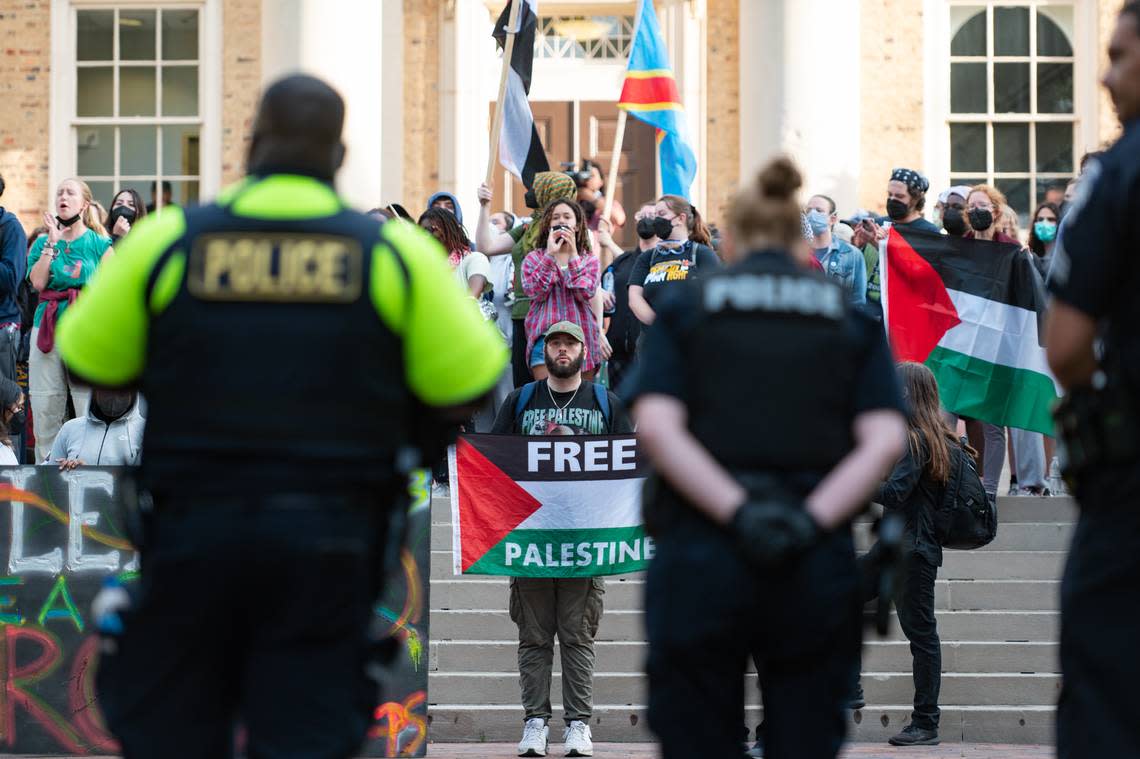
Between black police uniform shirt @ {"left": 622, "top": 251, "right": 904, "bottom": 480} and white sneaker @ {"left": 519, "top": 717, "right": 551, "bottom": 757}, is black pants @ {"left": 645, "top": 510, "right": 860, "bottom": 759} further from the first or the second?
white sneaker @ {"left": 519, "top": 717, "right": 551, "bottom": 757}

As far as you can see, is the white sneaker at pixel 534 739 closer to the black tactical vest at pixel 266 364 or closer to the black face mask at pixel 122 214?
the black tactical vest at pixel 266 364

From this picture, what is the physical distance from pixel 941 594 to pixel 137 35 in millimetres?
12641

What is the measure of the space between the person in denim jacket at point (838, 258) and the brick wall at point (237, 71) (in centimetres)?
884

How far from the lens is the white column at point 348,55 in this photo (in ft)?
54.7

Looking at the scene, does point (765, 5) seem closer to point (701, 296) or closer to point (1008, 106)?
point (1008, 106)

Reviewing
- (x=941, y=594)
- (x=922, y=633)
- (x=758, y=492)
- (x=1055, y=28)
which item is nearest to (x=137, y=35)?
(x=1055, y=28)

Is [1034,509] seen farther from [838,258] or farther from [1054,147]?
[1054,147]

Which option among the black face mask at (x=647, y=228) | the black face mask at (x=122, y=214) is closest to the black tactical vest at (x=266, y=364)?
the black face mask at (x=647, y=228)

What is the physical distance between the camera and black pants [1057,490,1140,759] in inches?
158

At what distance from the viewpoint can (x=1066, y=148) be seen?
64.1 feet

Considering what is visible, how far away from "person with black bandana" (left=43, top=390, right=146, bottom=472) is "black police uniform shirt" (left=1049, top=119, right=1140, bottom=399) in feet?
21.5

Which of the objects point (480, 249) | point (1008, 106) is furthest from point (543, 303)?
point (1008, 106)

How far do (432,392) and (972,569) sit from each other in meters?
7.45

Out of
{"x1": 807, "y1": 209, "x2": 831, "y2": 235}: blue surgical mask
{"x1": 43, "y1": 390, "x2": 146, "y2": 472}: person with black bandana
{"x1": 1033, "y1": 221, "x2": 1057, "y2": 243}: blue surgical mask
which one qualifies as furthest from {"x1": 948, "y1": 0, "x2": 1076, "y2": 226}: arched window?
{"x1": 43, "y1": 390, "x2": 146, "y2": 472}: person with black bandana
